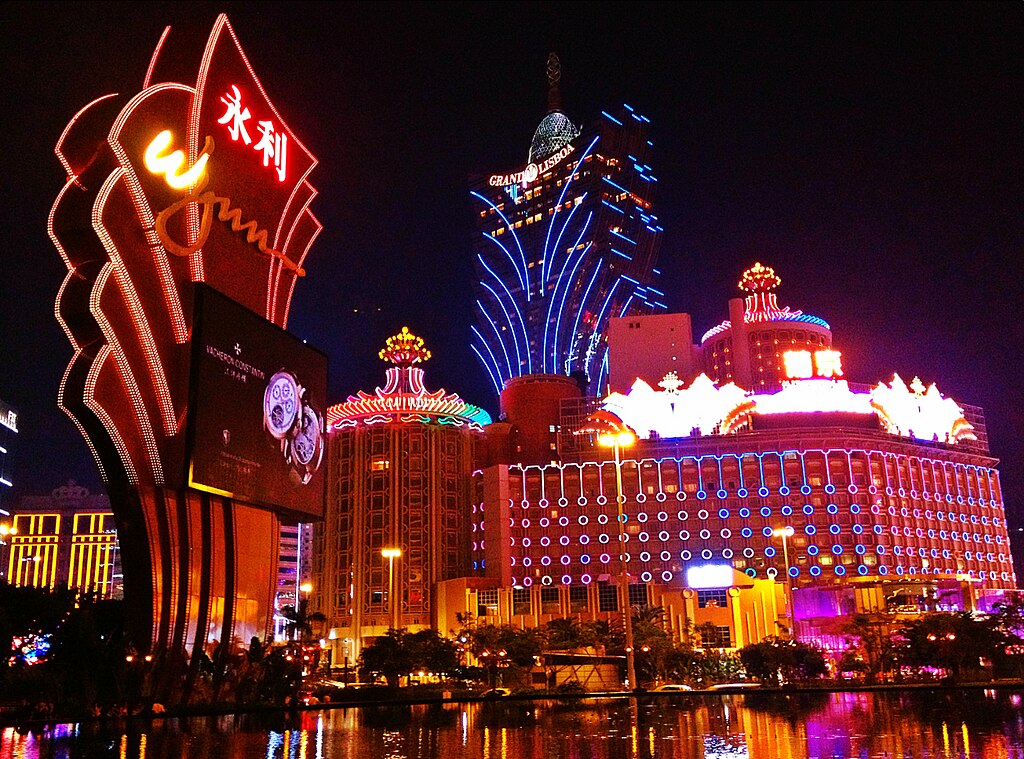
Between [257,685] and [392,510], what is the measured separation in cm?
7139

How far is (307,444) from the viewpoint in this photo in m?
59.4

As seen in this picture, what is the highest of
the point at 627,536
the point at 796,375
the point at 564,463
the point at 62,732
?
the point at 796,375

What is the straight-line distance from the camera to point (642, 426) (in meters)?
130

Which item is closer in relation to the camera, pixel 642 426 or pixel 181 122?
pixel 181 122

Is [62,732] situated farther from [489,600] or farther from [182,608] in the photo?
[489,600]

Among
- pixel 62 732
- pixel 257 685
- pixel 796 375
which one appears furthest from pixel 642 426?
pixel 62 732

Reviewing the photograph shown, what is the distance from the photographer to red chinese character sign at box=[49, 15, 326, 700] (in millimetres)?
48656

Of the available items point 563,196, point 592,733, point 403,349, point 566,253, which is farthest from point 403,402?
point 592,733

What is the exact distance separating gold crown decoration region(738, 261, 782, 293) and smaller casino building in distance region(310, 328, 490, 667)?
57255 millimetres

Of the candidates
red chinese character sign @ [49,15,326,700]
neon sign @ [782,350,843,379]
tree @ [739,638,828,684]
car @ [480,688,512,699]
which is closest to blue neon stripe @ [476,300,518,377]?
neon sign @ [782,350,843,379]

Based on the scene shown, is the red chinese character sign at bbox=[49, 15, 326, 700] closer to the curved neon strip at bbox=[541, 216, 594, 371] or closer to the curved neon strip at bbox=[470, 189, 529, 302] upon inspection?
the curved neon strip at bbox=[541, 216, 594, 371]

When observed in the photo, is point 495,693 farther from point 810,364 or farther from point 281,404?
point 810,364

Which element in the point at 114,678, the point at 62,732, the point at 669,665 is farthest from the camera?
the point at 669,665

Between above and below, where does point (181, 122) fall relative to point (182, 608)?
above
